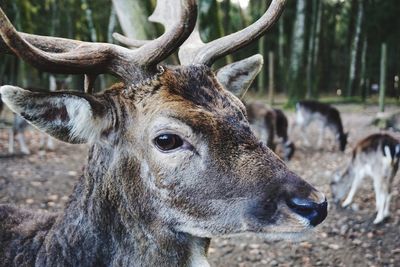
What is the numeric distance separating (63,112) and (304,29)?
1613 centimetres

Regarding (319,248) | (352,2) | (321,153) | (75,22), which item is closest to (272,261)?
(319,248)

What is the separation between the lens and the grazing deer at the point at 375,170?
247 inches

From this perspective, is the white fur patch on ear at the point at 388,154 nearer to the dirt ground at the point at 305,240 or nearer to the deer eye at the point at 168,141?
the dirt ground at the point at 305,240

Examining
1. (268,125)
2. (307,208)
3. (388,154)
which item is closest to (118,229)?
(307,208)

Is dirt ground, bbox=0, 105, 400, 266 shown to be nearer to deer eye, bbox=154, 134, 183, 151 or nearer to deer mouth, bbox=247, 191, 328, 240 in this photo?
deer mouth, bbox=247, 191, 328, 240

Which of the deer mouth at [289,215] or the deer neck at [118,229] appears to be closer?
the deer mouth at [289,215]

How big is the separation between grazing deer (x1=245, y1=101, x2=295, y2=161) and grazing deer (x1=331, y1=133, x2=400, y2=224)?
9.75 ft

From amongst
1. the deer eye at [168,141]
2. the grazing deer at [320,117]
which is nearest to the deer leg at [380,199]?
the deer eye at [168,141]

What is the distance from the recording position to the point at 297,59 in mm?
17312

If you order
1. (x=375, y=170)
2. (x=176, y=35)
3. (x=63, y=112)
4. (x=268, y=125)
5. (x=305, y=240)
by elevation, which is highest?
(x=176, y=35)

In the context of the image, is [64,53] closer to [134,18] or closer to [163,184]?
[163,184]

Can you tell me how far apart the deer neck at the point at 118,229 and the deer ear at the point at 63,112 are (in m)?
0.17

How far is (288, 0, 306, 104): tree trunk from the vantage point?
1706cm

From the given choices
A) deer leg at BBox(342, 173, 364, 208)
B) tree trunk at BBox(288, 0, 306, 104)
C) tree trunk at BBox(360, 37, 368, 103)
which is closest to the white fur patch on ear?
deer leg at BBox(342, 173, 364, 208)
